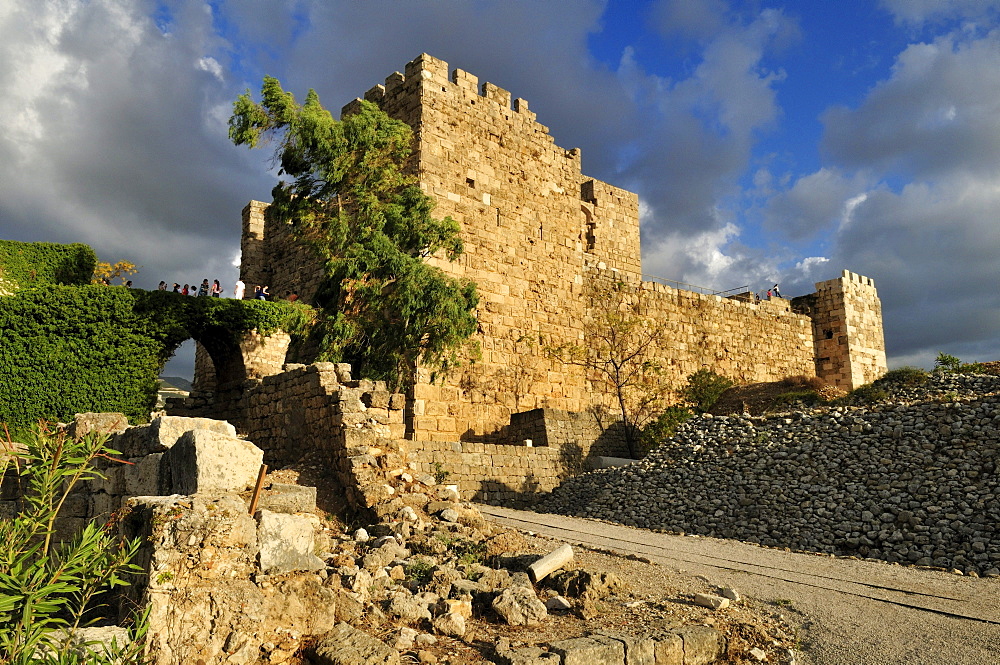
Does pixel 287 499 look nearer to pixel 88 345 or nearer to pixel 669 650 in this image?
pixel 669 650

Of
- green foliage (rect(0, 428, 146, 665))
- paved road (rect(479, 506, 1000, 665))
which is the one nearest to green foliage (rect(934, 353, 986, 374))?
paved road (rect(479, 506, 1000, 665))

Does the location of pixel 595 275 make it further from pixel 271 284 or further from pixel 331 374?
pixel 331 374

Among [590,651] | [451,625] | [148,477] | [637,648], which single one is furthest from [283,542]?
[148,477]

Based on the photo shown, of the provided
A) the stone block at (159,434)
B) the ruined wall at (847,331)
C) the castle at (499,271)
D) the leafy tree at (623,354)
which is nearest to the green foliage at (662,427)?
the leafy tree at (623,354)

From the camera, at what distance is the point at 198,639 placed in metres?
3.98

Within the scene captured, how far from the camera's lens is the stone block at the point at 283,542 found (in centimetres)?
474

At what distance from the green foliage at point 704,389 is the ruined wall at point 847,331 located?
21.5 feet

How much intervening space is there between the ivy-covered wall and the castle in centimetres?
152

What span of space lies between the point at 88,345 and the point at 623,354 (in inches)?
497

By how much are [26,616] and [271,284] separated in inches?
702

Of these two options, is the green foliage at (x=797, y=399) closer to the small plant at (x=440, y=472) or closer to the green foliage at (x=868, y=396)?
the green foliage at (x=868, y=396)

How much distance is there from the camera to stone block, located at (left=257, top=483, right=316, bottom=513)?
6.10 meters

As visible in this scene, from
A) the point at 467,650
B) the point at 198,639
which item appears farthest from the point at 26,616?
the point at 467,650

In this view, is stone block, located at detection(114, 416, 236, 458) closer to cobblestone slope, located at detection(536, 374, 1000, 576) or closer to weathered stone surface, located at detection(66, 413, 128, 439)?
weathered stone surface, located at detection(66, 413, 128, 439)
